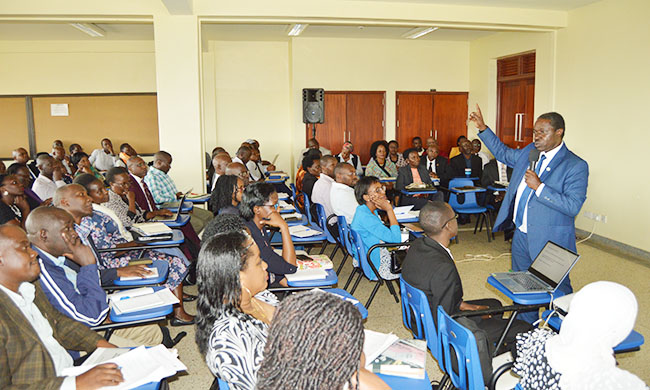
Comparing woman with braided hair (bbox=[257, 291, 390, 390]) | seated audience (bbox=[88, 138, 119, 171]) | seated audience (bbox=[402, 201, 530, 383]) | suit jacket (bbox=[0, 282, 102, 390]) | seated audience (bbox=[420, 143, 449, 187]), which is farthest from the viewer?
seated audience (bbox=[88, 138, 119, 171])

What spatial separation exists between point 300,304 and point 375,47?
1024 cm

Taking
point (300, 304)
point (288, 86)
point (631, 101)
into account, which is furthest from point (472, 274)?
point (288, 86)

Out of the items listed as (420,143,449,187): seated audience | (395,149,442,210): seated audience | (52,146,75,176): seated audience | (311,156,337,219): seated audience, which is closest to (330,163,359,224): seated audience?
(311,156,337,219): seated audience

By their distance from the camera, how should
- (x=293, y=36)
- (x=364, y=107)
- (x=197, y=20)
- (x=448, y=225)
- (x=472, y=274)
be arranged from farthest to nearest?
1. (x=364, y=107)
2. (x=293, y=36)
3. (x=197, y=20)
4. (x=472, y=274)
5. (x=448, y=225)

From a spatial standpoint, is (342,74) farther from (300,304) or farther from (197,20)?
(300,304)

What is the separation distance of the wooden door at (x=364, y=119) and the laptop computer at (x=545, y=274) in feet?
27.0

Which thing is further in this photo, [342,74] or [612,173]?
[342,74]

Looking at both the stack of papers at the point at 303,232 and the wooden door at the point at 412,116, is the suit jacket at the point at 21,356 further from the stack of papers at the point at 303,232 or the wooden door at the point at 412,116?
the wooden door at the point at 412,116

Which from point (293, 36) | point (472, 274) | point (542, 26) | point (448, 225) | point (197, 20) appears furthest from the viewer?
point (293, 36)

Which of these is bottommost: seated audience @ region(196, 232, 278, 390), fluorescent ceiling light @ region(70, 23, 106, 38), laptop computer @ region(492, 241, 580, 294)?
laptop computer @ region(492, 241, 580, 294)

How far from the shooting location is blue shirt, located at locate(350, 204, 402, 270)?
13.4 feet

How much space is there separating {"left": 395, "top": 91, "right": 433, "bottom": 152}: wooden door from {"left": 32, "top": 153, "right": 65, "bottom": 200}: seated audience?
7.01m

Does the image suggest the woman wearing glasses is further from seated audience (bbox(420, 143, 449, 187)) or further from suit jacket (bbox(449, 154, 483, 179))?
suit jacket (bbox(449, 154, 483, 179))

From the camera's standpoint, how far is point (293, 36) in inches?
410
